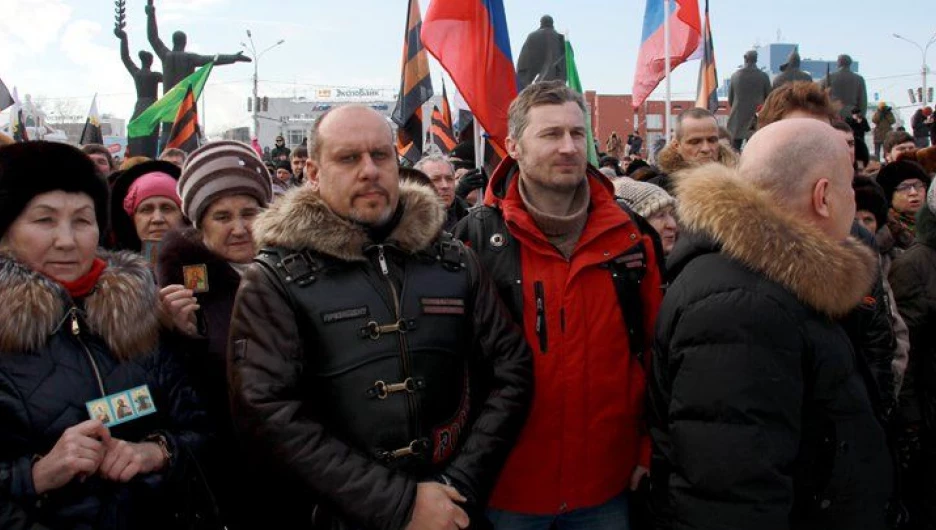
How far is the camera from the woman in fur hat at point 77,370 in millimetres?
2146

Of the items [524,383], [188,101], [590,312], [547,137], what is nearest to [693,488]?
[524,383]

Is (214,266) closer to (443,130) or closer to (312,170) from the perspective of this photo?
(312,170)

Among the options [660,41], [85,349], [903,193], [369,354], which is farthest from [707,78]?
[85,349]

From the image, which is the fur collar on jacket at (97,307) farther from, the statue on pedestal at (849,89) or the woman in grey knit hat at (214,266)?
the statue on pedestal at (849,89)

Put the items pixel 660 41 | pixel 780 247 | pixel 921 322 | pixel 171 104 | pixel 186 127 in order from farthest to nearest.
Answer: pixel 171 104
pixel 660 41
pixel 186 127
pixel 921 322
pixel 780 247

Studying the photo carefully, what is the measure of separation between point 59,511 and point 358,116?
60.8 inches

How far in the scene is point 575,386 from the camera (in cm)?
270

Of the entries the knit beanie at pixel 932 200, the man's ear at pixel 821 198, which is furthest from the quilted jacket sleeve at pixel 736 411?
the knit beanie at pixel 932 200

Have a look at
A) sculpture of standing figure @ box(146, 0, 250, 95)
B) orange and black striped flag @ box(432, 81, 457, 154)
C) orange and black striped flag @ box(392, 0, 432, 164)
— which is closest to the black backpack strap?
orange and black striped flag @ box(392, 0, 432, 164)

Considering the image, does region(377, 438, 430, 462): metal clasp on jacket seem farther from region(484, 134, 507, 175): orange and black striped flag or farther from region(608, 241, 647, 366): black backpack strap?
region(484, 134, 507, 175): orange and black striped flag

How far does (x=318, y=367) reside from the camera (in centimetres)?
231

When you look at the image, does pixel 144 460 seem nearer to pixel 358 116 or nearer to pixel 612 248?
pixel 358 116

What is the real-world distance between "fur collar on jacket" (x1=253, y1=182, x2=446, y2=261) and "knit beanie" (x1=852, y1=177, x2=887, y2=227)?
10.3ft

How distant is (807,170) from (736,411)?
742 mm
